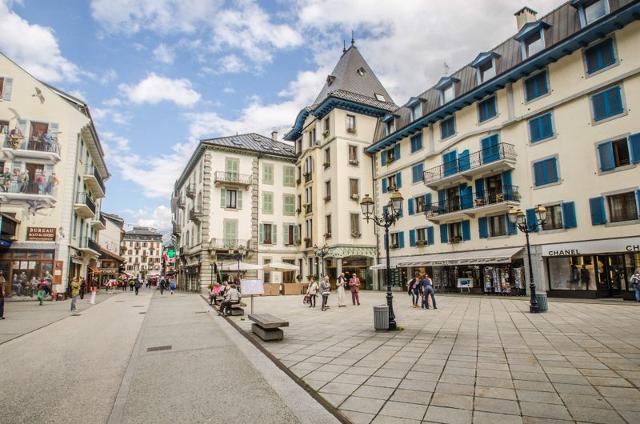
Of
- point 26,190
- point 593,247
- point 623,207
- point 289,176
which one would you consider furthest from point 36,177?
point 623,207

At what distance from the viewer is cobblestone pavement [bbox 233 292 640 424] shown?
4371 mm

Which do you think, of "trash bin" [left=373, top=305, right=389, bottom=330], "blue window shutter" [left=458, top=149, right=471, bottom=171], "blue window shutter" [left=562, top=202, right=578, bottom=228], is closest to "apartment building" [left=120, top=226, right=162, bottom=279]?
"blue window shutter" [left=458, top=149, right=471, bottom=171]

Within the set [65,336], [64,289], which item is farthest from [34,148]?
[65,336]

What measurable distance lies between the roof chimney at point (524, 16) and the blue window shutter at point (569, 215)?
11985 millimetres

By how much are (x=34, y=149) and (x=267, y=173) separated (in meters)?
18.5

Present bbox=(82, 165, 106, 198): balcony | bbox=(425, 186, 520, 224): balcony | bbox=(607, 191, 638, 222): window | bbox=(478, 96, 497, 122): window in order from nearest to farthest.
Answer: bbox=(607, 191, 638, 222): window
bbox=(425, 186, 520, 224): balcony
bbox=(478, 96, 497, 122): window
bbox=(82, 165, 106, 198): balcony

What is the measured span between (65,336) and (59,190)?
19.5 m

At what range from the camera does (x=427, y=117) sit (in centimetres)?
2798

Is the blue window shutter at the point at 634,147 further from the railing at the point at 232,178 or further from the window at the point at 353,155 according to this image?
the railing at the point at 232,178

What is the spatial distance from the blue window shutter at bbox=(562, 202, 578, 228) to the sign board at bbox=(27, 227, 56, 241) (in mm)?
30874

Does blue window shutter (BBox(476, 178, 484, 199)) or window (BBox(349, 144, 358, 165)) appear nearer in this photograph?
blue window shutter (BBox(476, 178, 484, 199))

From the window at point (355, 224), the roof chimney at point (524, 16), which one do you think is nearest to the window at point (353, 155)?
the window at point (355, 224)

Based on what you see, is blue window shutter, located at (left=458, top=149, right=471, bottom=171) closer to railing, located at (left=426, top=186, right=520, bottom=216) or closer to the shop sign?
railing, located at (left=426, top=186, right=520, bottom=216)

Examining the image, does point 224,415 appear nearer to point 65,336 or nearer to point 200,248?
point 65,336
